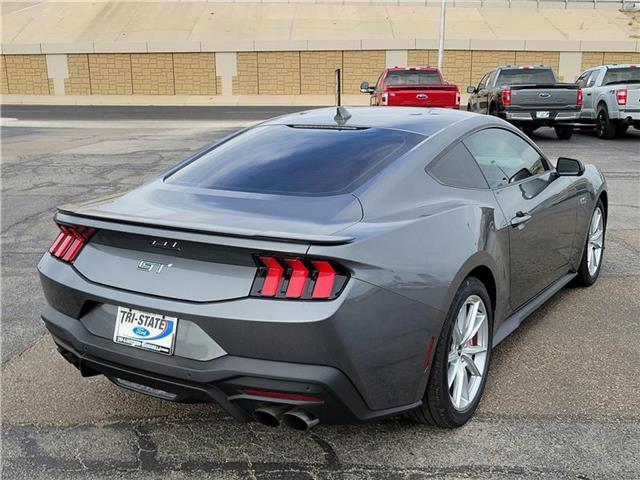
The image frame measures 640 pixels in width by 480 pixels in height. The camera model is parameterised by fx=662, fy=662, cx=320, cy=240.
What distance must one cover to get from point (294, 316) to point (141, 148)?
12643mm

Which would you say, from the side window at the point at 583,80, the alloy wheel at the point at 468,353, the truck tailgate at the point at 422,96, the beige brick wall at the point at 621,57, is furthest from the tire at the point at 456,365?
the beige brick wall at the point at 621,57

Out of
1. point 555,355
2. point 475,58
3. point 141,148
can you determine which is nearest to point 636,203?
point 555,355

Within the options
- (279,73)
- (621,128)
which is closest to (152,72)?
(279,73)

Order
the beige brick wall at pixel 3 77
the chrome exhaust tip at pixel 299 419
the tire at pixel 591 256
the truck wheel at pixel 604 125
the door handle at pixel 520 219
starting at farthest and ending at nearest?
the beige brick wall at pixel 3 77 < the truck wheel at pixel 604 125 < the tire at pixel 591 256 < the door handle at pixel 520 219 < the chrome exhaust tip at pixel 299 419

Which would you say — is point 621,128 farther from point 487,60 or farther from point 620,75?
point 487,60

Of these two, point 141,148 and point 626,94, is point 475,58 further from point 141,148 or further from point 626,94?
point 141,148

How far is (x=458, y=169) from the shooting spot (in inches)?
144

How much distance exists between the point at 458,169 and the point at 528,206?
2.17ft

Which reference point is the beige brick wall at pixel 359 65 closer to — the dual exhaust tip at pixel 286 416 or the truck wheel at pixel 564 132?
the truck wheel at pixel 564 132

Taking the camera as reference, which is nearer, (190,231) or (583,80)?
(190,231)

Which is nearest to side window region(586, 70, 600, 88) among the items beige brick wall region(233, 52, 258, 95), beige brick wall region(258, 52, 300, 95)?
beige brick wall region(258, 52, 300, 95)

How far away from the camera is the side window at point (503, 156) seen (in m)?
3.92

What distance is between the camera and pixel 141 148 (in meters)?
14.4

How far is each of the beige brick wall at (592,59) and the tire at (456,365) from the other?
41462mm
